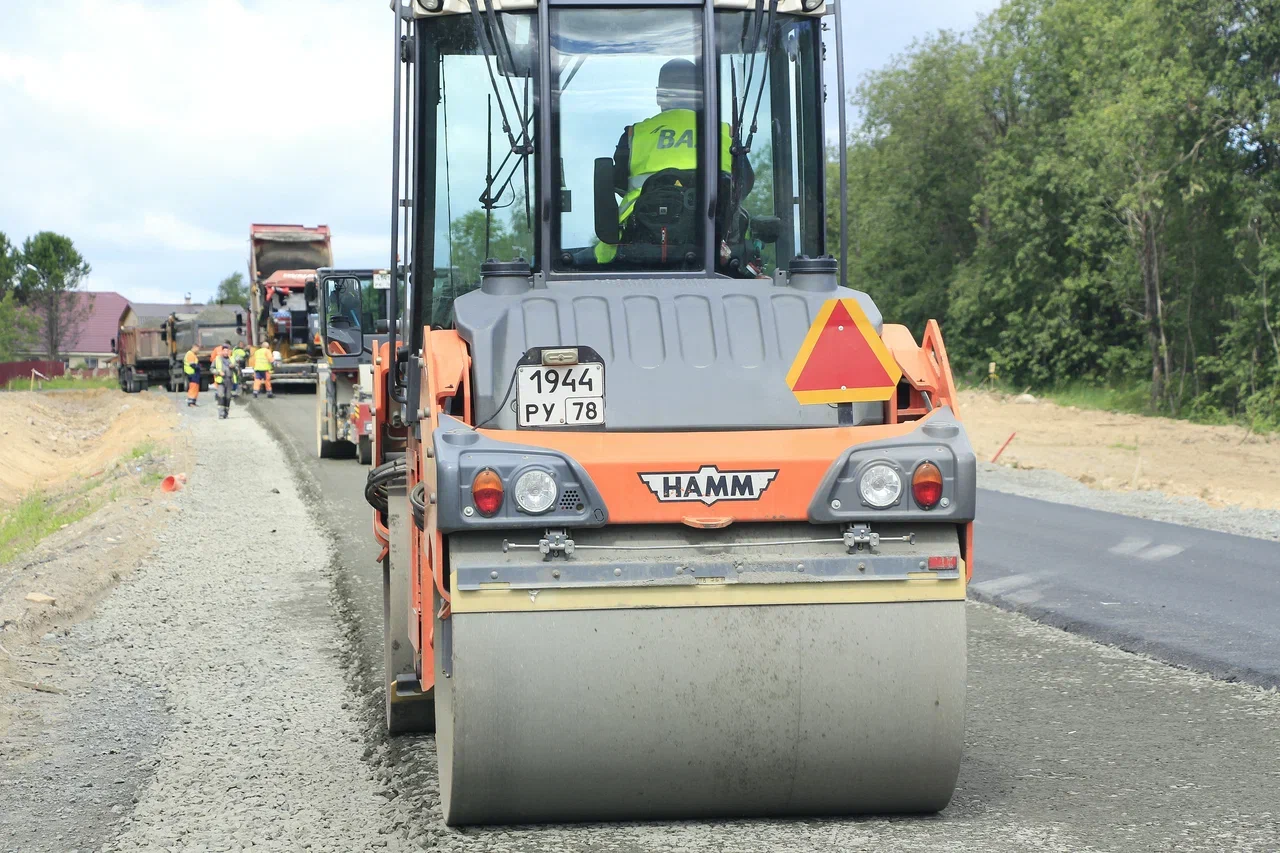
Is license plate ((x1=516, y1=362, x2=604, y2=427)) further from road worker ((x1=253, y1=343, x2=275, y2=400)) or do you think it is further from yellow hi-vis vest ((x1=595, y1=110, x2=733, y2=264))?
road worker ((x1=253, y1=343, x2=275, y2=400))

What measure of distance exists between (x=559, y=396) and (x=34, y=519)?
53.8 feet

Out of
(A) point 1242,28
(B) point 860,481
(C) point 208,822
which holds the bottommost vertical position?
(C) point 208,822

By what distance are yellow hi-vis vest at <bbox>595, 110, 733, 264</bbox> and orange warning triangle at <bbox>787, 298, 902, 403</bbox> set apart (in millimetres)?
1081

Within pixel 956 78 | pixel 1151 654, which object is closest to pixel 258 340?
pixel 956 78

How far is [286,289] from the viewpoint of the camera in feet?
130

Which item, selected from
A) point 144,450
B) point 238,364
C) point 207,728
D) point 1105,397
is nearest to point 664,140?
point 207,728

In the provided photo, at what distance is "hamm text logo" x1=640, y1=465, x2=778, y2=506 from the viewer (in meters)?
4.50

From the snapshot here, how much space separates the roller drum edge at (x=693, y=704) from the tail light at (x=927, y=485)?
12.6 inches

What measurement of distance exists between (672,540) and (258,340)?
39676mm

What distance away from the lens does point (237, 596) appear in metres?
10.4

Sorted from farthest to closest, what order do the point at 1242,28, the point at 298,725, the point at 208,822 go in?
the point at 1242,28
the point at 298,725
the point at 208,822

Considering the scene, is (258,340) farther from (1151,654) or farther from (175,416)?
(1151,654)

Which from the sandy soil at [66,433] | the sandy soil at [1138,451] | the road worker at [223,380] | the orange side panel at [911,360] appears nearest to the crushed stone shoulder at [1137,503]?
the sandy soil at [1138,451]

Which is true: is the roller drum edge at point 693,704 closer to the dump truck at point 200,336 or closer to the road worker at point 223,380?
the road worker at point 223,380
